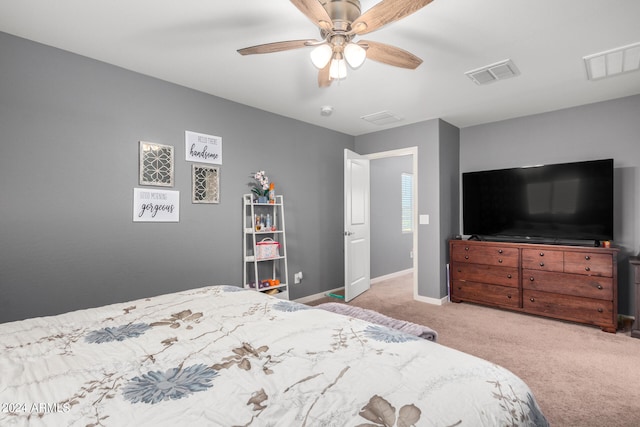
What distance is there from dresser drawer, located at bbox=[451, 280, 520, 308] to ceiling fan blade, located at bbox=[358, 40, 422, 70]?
9.82 feet

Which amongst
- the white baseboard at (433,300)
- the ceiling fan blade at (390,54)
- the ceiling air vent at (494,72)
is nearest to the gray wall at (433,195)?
the white baseboard at (433,300)

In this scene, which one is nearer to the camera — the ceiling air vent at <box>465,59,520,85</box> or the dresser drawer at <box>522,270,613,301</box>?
the ceiling air vent at <box>465,59,520,85</box>

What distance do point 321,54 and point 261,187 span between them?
204cm

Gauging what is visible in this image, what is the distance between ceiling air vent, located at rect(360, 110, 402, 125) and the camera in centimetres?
389

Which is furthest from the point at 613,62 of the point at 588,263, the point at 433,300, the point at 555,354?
the point at 433,300

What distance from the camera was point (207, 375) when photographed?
95 cm

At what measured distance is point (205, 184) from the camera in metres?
3.21

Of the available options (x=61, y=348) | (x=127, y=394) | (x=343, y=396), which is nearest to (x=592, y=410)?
(x=343, y=396)

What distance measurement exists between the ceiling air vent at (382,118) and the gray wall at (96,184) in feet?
4.57

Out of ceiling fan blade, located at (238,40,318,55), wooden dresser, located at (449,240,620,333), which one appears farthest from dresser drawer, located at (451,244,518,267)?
ceiling fan blade, located at (238,40,318,55)

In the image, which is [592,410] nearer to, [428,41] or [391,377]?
[391,377]

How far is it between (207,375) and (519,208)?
4.03 metres

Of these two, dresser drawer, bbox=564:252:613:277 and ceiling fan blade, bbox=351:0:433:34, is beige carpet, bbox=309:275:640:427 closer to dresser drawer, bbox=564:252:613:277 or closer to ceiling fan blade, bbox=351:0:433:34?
dresser drawer, bbox=564:252:613:277

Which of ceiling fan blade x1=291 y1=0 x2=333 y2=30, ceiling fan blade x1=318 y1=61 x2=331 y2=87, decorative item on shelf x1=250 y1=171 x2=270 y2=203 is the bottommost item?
decorative item on shelf x1=250 y1=171 x2=270 y2=203
